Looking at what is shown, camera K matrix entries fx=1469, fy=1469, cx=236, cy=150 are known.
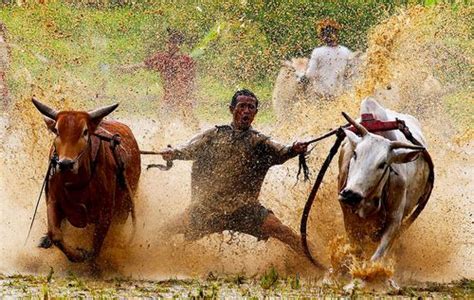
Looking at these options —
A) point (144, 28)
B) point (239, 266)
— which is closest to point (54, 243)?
point (239, 266)

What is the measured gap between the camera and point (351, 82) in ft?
50.5

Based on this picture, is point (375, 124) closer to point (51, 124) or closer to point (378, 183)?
point (378, 183)

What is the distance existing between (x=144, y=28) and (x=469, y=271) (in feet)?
45.3

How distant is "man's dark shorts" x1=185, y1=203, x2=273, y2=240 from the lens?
33.6 ft

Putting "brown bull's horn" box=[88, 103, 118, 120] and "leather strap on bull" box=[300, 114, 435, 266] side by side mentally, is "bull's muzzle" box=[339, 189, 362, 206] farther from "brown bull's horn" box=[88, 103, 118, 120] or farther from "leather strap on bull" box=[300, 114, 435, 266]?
"brown bull's horn" box=[88, 103, 118, 120]

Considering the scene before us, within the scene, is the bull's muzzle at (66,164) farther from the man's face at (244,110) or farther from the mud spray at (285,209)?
the man's face at (244,110)

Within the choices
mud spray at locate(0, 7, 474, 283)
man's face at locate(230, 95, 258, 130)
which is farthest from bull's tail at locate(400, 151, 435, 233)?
man's face at locate(230, 95, 258, 130)

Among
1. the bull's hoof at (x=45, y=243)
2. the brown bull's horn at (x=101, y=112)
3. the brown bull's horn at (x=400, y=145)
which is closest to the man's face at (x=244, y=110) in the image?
the brown bull's horn at (x=101, y=112)

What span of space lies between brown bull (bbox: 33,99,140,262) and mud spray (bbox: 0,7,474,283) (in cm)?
24

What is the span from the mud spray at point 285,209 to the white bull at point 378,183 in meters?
0.20

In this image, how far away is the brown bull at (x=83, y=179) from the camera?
9.38 metres

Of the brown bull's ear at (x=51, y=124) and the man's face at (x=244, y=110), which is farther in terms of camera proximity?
the man's face at (x=244, y=110)

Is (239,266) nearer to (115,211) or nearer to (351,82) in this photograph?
(115,211)

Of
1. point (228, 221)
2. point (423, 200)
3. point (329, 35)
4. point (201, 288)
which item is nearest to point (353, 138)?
point (423, 200)
